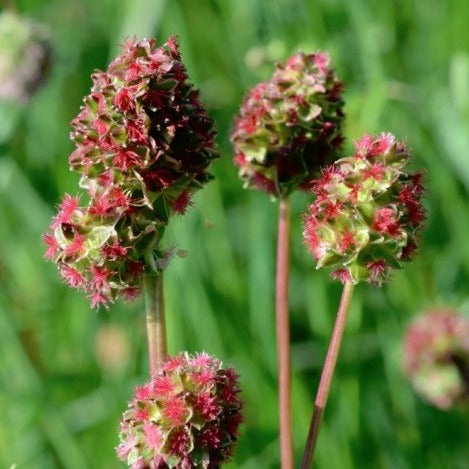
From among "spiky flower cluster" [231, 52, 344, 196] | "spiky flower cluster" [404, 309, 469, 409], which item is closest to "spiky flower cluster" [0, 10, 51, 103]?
"spiky flower cluster" [404, 309, 469, 409]

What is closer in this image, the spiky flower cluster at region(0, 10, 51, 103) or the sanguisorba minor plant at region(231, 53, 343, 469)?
the sanguisorba minor plant at region(231, 53, 343, 469)

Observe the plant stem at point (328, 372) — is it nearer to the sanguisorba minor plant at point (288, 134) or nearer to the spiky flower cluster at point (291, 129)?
the sanguisorba minor plant at point (288, 134)

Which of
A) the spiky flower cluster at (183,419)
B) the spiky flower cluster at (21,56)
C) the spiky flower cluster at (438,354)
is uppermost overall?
the spiky flower cluster at (21,56)

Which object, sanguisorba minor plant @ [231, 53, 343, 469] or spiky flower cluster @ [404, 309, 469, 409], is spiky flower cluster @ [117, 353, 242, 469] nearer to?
sanguisorba minor plant @ [231, 53, 343, 469]

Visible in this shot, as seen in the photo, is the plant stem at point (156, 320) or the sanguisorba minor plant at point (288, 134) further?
the sanguisorba minor plant at point (288, 134)

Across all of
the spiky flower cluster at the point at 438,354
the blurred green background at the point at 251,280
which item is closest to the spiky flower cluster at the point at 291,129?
the blurred green background at the point at 251,280

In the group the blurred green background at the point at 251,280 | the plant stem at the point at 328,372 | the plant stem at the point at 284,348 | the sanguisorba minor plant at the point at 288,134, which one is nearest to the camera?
the plant stem at the point at 328,372
